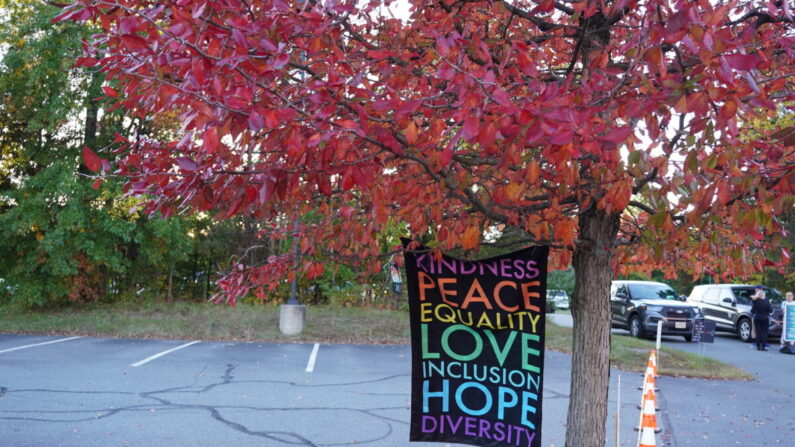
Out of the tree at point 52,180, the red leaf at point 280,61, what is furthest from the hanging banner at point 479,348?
the tree at point 52,180

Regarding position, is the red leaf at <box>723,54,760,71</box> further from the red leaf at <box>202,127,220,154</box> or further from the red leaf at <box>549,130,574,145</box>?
the red leaf at <box>202,127,220,154</box>

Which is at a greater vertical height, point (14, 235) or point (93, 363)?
point (14, 235)

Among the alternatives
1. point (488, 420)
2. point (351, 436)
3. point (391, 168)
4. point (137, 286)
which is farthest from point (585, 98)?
point (137, 286)

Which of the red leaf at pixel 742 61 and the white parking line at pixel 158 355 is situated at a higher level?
the red leaf at pixel 742 61

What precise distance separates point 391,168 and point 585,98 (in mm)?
1953

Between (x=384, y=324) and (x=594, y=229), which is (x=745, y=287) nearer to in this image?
(x=384, y=324)

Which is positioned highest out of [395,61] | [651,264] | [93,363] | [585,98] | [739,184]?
[395,61]

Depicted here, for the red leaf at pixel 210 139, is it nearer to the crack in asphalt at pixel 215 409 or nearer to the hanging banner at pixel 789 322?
the crack in asphalt at pixel 215 409

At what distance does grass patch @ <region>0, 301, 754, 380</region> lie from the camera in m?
14.2

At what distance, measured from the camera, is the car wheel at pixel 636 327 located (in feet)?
63.5

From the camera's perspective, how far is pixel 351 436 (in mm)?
7230

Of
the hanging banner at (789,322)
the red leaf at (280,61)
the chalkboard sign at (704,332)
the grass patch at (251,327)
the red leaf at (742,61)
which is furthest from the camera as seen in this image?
the hanging banner at (789,322)

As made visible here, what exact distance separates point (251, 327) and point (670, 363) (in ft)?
32.1

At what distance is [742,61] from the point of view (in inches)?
76.6
